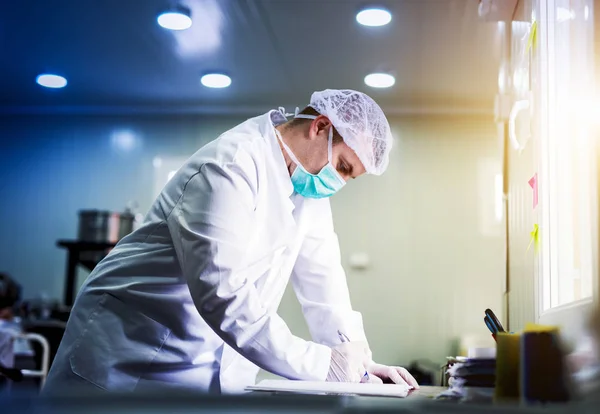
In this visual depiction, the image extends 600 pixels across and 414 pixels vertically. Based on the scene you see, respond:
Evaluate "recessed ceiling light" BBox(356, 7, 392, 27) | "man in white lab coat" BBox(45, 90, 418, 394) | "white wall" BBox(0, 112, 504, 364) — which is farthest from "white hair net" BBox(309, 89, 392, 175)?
"white wall" BBox(0, 112, 504, 364)

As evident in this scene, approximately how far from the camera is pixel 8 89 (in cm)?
344

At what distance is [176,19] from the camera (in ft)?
9.42

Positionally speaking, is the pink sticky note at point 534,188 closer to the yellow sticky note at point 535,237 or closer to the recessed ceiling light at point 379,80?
the yellow sticky note at point 535,237

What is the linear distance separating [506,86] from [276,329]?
1.49m

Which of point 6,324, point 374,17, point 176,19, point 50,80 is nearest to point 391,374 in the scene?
point 374,17

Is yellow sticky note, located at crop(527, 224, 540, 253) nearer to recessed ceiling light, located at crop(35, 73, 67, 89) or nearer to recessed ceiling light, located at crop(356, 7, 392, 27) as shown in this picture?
recessed ceiling light, located at crop(356, 7, 392, 27)

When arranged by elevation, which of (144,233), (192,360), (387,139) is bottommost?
(192,360)

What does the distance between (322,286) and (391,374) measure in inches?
13.5

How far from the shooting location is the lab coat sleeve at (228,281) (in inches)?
45.1

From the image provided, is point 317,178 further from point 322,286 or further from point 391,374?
point 391,374

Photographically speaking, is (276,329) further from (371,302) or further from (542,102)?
(371,302)

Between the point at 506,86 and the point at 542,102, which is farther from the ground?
the point at 506,86

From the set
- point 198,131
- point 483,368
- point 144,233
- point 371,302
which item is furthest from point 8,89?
point 483,368

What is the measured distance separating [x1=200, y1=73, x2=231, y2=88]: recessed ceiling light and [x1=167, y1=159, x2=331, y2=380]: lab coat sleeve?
195 centimetres
